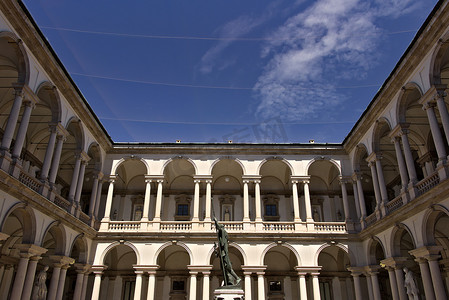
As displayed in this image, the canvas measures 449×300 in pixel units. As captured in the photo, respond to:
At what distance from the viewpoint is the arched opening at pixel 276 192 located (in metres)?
26.0

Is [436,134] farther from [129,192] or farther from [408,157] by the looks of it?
[129,192]

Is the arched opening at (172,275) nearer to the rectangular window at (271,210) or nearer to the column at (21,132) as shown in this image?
the rectangular window at (271,210)

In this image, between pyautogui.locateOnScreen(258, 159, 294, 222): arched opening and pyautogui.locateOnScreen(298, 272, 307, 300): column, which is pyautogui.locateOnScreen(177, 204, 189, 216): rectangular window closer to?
pyautogui.locateOnScreen(258, 159, 294, 222): arched opening

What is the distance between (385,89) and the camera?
57.8 feet

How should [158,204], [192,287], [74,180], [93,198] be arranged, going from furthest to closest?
[158,204] → [93,198] → [192,287] → [74,180]

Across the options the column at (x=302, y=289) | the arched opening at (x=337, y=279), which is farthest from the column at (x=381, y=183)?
the arched opening at (x=337, y=279)

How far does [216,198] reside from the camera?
26.7 m

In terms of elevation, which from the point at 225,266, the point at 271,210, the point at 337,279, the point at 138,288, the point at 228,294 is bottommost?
the point at 228,294

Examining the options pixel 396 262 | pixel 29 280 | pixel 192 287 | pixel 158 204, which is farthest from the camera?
pixel 158 204

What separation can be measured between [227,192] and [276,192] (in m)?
3.66

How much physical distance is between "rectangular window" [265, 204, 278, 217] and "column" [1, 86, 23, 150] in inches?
697

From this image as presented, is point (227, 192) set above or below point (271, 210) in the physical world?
above

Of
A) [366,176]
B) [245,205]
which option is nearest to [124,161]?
[245,205]

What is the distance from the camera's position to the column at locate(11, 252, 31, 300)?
45.5ft
